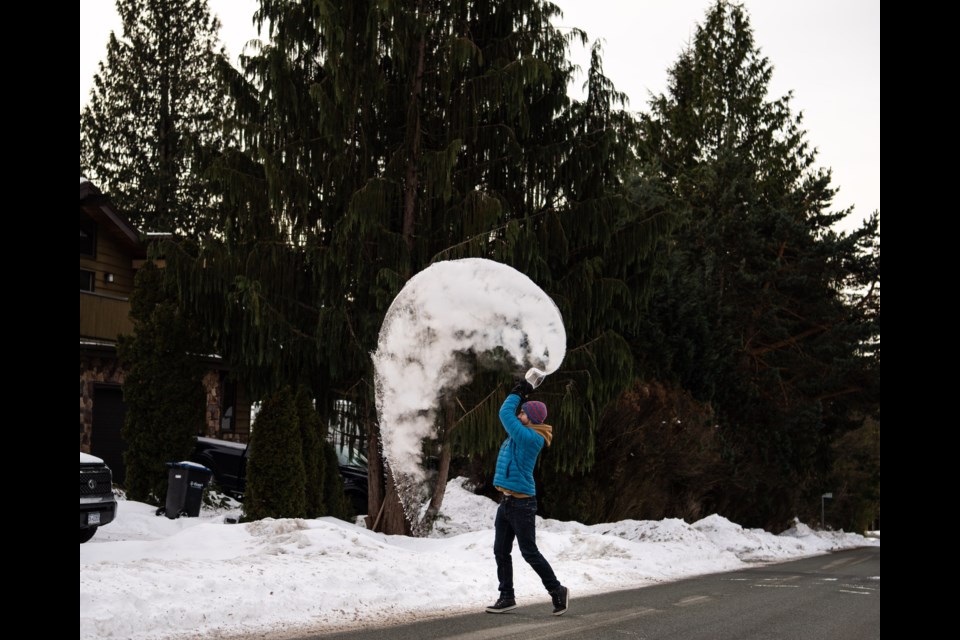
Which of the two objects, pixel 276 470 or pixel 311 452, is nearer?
pixel 276 470

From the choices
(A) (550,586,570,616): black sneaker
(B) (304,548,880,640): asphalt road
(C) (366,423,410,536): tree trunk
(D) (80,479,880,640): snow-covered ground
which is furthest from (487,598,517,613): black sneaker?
(C) (366,423,410,536): tree trunk

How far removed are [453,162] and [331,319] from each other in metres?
3.28

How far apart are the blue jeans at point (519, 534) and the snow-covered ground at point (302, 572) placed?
4.12 feet

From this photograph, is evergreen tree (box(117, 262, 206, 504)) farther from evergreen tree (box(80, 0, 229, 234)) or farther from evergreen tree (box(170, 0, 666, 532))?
evergreen tree (box(80, 0, 229, 234))

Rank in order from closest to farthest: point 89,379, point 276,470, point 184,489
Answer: point 276,470 → point 184,489 → point 89,379

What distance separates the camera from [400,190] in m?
17.0

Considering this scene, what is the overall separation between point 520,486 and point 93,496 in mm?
7590

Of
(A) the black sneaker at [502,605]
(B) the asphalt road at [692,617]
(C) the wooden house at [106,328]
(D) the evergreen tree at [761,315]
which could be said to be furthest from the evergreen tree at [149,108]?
(A) the black sneaker at [502,605]

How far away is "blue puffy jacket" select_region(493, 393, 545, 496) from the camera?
7.75m

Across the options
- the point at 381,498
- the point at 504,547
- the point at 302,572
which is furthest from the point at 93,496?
the point at 504,547

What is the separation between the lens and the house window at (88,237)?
88.9 ft

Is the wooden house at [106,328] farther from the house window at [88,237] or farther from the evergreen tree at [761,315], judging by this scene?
the evergreen tree at [761,315]

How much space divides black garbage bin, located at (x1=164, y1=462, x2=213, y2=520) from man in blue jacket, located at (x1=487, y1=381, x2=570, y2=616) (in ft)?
30.7

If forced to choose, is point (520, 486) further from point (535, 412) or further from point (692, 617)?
point (692, 617)
